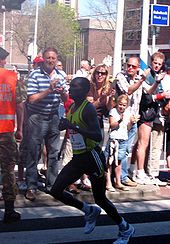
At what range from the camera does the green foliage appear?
214ft

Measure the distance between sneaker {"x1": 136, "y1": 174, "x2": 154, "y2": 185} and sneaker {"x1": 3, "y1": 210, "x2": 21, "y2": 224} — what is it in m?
2.85

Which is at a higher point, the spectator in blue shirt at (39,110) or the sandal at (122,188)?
the spectator in blue shirt at (39,110)

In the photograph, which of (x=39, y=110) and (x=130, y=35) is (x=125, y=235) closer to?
(x=39, y=110)

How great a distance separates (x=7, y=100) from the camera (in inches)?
291

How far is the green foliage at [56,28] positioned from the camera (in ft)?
214

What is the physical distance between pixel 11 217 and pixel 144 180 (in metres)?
3.03

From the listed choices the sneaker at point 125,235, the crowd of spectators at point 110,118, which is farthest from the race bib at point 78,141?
the crowd of spectators at point 110,118

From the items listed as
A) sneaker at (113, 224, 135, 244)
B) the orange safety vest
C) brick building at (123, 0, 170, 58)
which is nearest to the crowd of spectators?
the orange safety vest

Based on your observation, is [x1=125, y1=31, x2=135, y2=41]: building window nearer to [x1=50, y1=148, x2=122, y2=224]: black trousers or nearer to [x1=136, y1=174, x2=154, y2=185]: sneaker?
[x1=136, y1=174, x2=154, y2=185]: sneaker

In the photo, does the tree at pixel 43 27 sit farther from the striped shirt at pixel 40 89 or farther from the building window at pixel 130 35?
the striped shirt at pixel 40 89

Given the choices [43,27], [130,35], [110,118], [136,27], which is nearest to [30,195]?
[110,118]

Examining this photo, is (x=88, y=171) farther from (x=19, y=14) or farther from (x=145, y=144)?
(x=19, y=14)

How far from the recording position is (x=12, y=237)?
21.9 feet

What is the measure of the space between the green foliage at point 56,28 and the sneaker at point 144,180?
52731 mm
